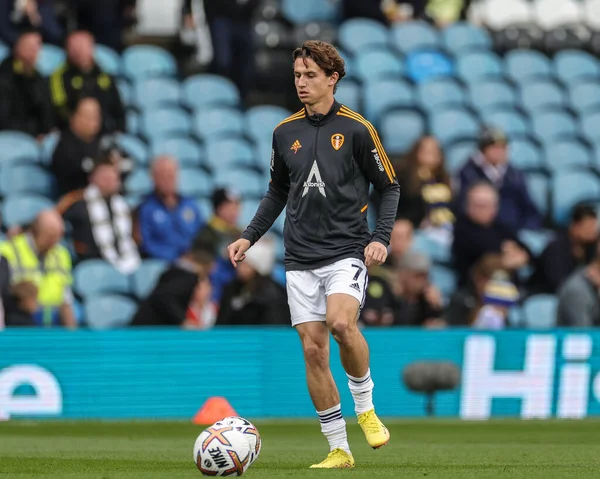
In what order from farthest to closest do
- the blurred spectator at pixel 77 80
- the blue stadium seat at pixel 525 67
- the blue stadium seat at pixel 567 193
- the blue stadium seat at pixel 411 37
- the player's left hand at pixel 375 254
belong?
the blue stadium seat at pixel 525 67 → the blue stadium seat at pixel 411 37 → the blue stadium seat at pixel 567 193 → the blurred spectator at pixel 77 80 → the player's left hand at pixel 375 254

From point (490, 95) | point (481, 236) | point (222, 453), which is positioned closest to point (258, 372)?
point (481, 236)

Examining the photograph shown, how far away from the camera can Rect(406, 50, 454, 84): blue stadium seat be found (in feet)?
63.7

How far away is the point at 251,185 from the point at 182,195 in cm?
105

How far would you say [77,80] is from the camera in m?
15.3

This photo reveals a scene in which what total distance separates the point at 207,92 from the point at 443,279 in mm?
4395

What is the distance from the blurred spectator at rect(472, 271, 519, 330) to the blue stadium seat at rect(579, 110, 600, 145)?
6.03m

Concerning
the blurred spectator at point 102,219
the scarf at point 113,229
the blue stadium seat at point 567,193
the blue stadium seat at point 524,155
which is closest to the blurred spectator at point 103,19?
the blurred spectator at point 102,219

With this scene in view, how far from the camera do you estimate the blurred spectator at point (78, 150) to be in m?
14.6

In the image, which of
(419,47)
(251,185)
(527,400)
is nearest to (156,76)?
(251,185)

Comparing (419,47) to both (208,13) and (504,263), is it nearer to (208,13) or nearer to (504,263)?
(208,13)

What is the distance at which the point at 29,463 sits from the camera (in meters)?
7.79

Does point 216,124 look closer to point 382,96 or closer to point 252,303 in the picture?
point 382,96

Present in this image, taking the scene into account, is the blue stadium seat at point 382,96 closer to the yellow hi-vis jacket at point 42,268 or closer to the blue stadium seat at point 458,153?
the blue stadium seat at point 458,153

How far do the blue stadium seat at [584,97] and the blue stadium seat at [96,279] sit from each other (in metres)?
8.82
